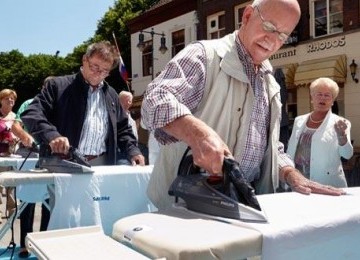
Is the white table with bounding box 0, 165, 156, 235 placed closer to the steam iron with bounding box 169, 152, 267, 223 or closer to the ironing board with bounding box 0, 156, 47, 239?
the ironing board with bounding box 0, 156, 47, 239

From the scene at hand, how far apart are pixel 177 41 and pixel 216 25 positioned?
233 cm

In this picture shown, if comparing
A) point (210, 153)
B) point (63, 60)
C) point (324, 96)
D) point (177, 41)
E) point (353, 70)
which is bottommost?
point (210, 153)

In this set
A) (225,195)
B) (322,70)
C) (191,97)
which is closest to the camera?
(225,195)

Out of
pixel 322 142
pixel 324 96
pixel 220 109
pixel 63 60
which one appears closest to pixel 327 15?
pixel 324 96

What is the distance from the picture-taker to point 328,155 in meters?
3.44

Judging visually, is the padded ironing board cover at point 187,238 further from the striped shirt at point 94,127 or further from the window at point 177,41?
the window at point 177,41

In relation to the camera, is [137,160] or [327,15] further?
[327,15]

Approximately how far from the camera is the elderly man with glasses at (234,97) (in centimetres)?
148

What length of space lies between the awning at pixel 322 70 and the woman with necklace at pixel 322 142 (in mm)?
9139

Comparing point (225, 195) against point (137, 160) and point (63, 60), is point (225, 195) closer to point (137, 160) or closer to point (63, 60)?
point (137, 160)

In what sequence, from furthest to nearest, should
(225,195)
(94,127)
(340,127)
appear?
(340,127), (94,127), (225,195)

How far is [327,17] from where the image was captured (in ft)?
44.1

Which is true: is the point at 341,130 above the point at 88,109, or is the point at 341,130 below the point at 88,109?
below

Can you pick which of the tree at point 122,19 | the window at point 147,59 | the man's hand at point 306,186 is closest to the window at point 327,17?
the window at point 147,59
